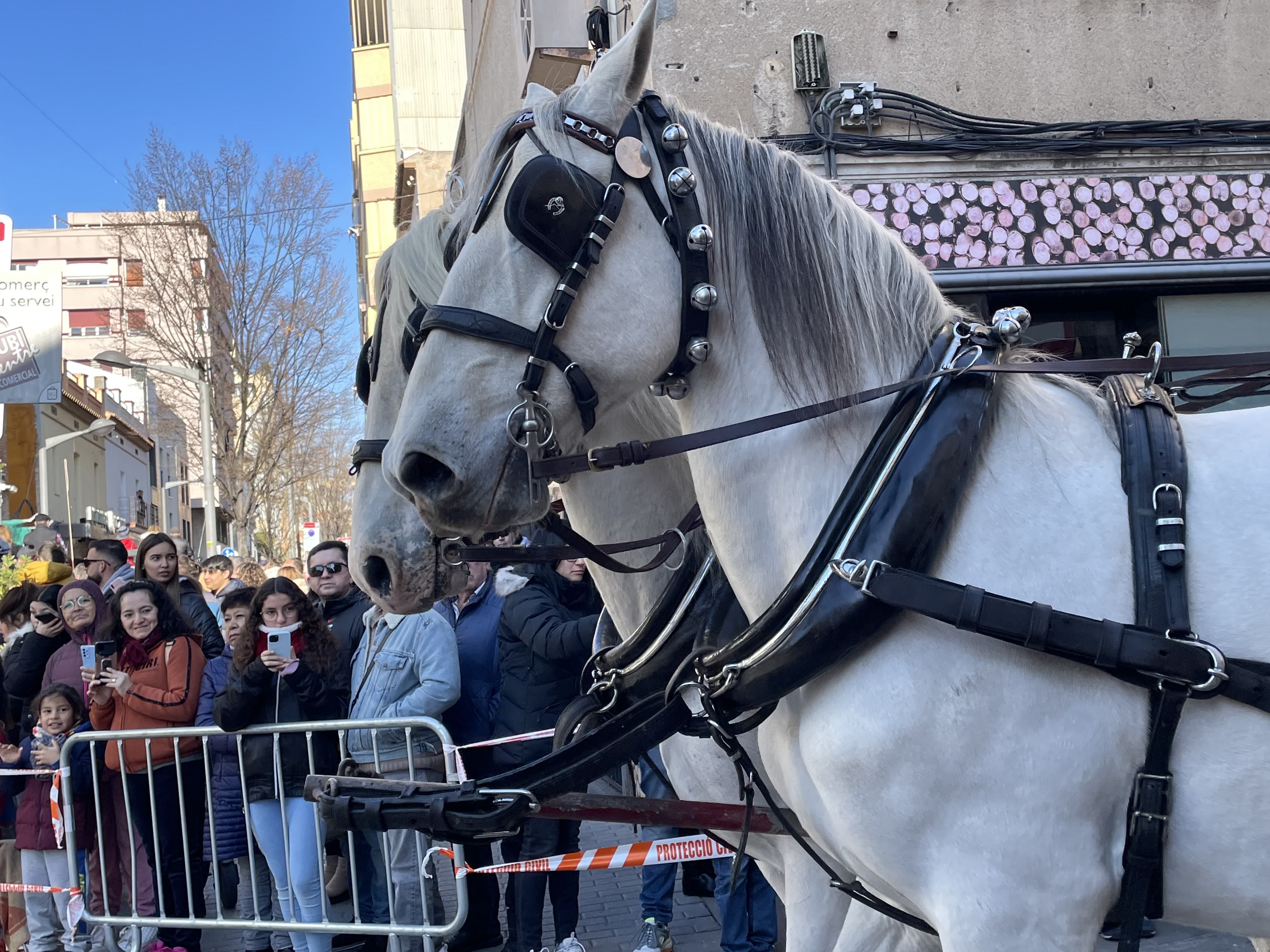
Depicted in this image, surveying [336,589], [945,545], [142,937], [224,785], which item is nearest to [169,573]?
[336,589]

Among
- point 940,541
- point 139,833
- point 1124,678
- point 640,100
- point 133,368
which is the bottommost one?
point 139,833

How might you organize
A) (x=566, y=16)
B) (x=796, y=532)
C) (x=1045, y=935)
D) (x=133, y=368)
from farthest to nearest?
(x=133, y=368) → (x=566, y=16) → (x=796, y=532) → (x=1045, y=935)

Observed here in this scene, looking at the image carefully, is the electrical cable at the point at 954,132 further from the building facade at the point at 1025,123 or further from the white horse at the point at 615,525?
the white horse at the point at 615,525

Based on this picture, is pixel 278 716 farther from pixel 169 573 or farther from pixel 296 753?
pixel 169 573

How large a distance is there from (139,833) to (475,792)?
3.89m

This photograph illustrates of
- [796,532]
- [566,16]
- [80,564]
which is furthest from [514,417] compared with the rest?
[80,564]

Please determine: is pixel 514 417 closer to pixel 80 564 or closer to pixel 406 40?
pixel 80 564

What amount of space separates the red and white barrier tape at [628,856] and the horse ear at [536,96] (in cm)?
267

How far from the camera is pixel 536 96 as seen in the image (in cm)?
217

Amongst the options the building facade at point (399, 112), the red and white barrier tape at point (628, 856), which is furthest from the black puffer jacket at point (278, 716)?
the building facade at point (399, 112)

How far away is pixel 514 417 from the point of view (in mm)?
1825

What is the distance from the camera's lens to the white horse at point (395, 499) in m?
2.71

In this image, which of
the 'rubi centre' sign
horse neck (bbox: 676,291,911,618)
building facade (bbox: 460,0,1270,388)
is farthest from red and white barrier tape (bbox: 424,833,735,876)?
the 'rubi centre' sign

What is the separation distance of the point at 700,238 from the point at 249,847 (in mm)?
4170
